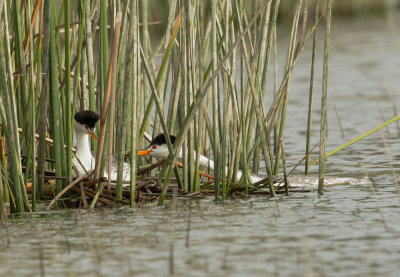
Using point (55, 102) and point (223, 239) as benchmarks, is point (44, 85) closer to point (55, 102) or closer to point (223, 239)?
point (55, 102)

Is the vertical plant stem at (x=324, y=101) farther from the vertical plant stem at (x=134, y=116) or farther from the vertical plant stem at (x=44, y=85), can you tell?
the vertical plant stem at (x=44, y=85)

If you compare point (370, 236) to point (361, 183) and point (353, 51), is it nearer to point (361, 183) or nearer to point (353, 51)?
point (361, 183)

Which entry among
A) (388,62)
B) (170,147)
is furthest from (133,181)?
(388,62)

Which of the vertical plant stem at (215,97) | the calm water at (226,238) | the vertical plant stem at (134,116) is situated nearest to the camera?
the calm water at (226,238)

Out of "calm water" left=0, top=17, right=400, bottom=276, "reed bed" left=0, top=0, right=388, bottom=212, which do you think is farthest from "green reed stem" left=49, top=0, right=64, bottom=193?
"calm water" left=0, top=17, right=400, bottom=276

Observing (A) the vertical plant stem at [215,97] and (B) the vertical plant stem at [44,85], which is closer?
(B) the vertical plant stem at [44,85]

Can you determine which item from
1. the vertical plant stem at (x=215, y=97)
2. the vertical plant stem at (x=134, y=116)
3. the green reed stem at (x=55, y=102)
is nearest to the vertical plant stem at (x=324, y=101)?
the vertical plant stem at (x=215, y=97)

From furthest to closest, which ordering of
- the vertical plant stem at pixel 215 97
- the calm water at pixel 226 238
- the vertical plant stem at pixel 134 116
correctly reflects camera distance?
the vertical plant stem at pixel 215 97
the vertical plant stem at pixel 134 116
the calm water at pixel 226 238

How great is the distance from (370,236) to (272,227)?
0.62 m

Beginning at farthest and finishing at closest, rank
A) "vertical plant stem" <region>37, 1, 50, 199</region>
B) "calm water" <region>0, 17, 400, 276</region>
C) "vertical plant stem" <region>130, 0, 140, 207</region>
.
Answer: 1. "vertical plant stem" <region>130, 0, 140, 207</region>
2. "vertical plant stem" <region>37, 1, 50, 199</region>
3. "calm water" <region>0, 17, 400, 276</region>

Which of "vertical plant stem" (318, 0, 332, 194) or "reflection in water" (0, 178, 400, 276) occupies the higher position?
"vertical plant stem" (318, 0, 332, 194)

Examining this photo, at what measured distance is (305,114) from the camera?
11.7 metres

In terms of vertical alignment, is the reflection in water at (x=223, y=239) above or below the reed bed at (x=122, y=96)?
below

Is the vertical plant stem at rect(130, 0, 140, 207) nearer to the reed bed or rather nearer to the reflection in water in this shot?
the reed bed
